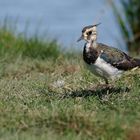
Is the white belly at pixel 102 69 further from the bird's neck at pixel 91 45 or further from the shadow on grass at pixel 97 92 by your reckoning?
the shadow on grass at pixel 97 92

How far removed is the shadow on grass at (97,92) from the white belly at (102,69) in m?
0.28

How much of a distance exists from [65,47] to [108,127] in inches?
224

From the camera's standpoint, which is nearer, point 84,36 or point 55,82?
point 84,36

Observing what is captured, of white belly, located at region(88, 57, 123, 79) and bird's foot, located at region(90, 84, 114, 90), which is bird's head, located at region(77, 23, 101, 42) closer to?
white belly, located at region(88, 57, 123, 79)

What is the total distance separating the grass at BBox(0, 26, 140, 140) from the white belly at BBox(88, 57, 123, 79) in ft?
0.76

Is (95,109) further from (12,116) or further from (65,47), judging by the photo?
(65,47)

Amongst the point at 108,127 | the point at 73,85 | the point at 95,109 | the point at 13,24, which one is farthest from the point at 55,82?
the point at 13,24

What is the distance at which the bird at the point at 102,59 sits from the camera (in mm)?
7520

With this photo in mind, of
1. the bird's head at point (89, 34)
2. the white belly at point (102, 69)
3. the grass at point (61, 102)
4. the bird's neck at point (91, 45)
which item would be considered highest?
the bird's head at point (89, 34)

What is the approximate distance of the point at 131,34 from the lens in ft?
44.3

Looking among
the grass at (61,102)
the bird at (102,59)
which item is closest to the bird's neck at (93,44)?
the bird at (102,59)

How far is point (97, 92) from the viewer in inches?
317

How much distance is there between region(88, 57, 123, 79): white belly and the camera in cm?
749

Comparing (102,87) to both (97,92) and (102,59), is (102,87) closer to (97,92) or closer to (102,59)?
(97,92)
